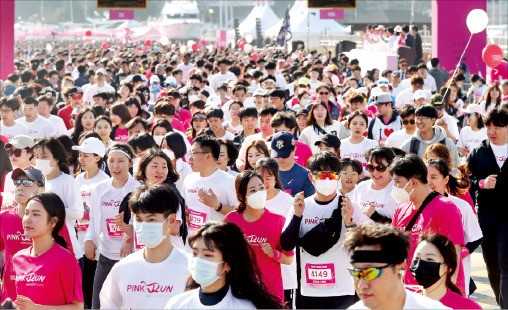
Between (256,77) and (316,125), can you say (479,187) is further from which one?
(256,77)

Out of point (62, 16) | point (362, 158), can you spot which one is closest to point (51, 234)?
point (362, 158)

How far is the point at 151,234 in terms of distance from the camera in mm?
5566

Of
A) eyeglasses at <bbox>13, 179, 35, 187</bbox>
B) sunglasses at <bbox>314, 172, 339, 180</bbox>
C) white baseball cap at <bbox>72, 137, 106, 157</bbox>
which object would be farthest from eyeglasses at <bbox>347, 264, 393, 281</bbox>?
white baseball cap at <bbox>72, 137, 106, 157</bbox>

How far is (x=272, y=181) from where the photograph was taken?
7.96m

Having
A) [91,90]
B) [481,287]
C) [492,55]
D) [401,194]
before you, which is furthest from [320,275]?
[492,55]

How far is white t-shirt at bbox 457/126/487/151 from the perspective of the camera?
41.4ft

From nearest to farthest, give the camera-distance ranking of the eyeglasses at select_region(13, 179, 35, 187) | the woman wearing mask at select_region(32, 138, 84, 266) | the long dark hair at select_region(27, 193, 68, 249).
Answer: the long dark hair at select_region(27, 193, 68, 249) → the eyeglasses at select_region(13, 179, 35, 187) → the woman wearing mask at select_region(32, 138, 84, 266)

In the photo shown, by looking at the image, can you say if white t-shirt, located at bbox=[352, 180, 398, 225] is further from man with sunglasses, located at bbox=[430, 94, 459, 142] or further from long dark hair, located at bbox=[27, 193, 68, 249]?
man with sunglasses, located at bbox=[430, 94, 459, 142]

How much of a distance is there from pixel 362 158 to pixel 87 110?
325 cm

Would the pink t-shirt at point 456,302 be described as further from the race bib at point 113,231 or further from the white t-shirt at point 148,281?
the race bib at point 113,231

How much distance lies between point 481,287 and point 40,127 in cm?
525

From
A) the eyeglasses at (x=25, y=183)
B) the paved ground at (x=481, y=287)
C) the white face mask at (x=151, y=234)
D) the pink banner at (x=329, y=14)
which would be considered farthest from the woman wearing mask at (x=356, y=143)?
the pink banner at (x=329, y=14)

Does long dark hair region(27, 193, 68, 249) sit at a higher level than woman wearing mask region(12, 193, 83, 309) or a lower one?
higher

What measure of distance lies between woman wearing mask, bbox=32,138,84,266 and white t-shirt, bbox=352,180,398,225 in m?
1.97
